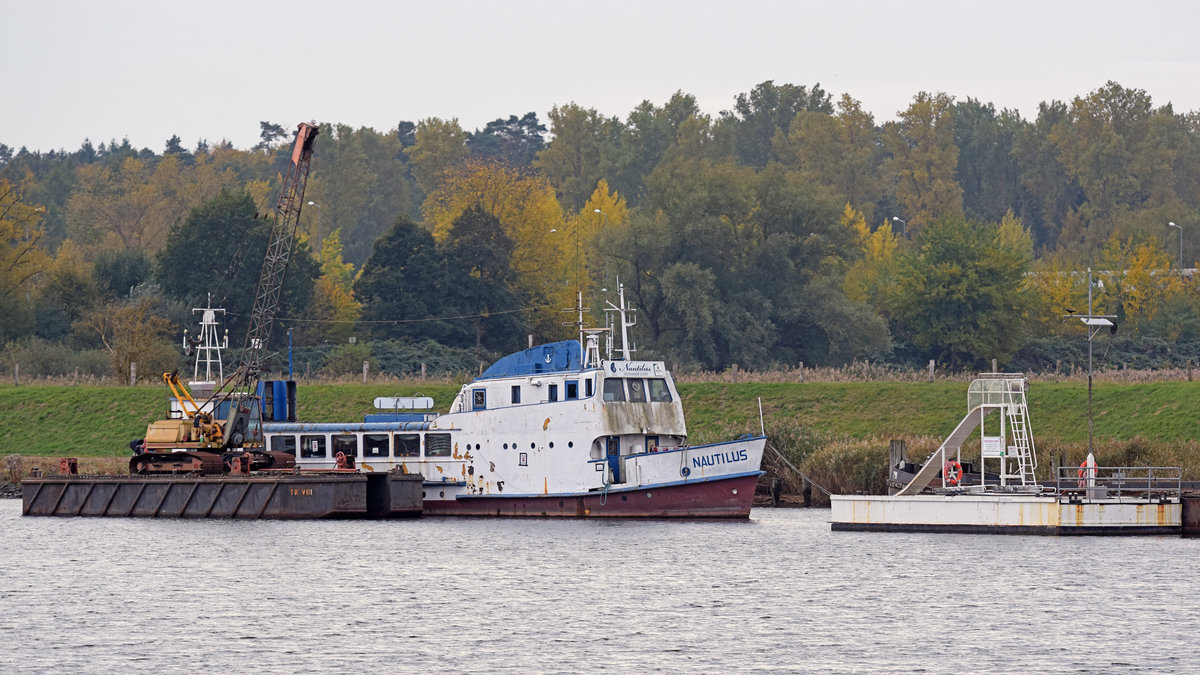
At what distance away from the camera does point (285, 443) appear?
A: 68.0 meters

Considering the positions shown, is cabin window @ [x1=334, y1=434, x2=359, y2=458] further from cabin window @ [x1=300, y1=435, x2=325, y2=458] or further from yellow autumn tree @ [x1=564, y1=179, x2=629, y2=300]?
yellow autumn tree @ [x1=564, y1=179, x2=629, y2=300]

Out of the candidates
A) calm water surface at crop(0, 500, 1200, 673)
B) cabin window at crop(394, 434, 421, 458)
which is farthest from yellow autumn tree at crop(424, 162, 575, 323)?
calm water surface at crop(0, 500, 1200, 673)

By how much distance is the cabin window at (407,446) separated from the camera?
65375 mm

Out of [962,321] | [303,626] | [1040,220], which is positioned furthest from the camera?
[1040,220]

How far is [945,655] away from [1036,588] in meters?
9.38

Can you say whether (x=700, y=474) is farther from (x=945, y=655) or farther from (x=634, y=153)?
(x=634, y=153)

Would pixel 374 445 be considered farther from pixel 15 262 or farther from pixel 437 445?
pixel 15 262

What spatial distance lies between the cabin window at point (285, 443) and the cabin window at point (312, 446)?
46cm

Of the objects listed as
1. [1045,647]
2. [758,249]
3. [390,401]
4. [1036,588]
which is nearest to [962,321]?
[758,249]

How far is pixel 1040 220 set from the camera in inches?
7096

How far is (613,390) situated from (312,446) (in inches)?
527

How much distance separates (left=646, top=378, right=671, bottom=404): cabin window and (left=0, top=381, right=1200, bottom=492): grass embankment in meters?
6.95

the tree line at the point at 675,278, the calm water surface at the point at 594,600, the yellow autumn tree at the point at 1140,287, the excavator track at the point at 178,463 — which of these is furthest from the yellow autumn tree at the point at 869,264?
the calm water surface at the point at 594,600

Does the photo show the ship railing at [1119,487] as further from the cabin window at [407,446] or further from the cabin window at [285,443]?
the cabin window at [285,443]
